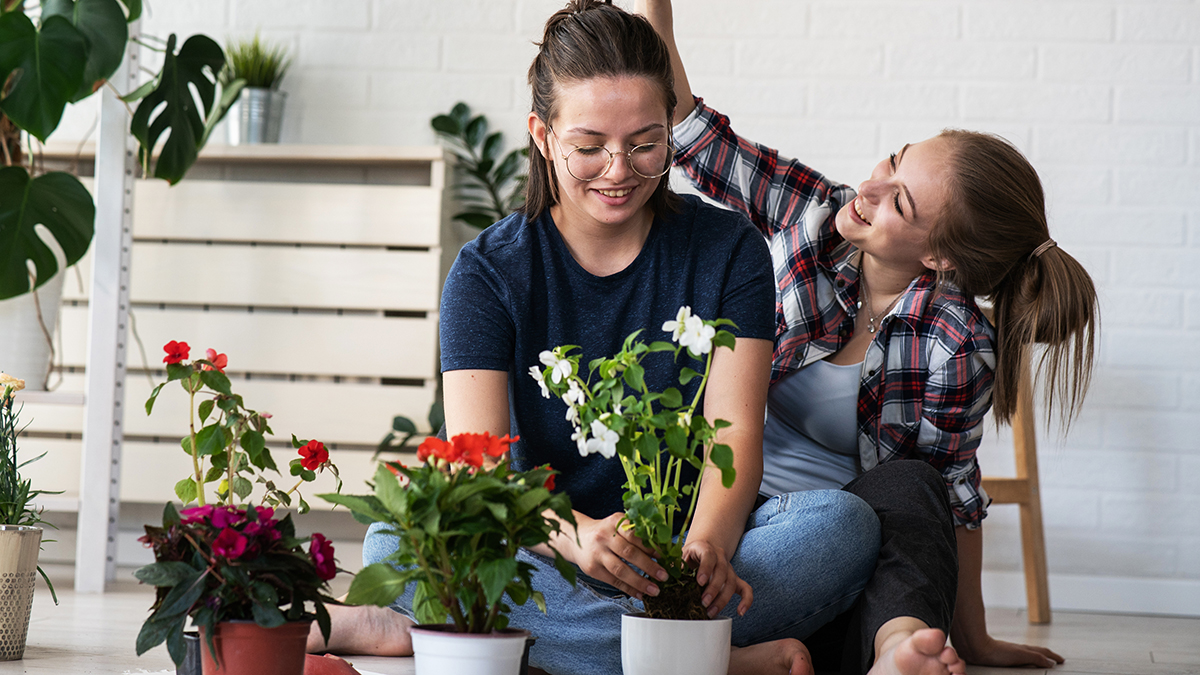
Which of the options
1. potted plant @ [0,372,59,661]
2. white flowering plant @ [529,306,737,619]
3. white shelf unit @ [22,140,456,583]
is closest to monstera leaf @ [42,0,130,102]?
white shelf unit @ [22,140,456,583]

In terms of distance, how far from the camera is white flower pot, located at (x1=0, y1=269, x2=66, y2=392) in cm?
244

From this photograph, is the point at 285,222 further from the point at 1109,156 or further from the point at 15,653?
the point at 1109,156

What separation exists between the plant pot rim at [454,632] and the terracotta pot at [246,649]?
0.11 metres

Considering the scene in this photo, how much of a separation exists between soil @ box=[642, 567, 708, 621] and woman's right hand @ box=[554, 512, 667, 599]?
14mm

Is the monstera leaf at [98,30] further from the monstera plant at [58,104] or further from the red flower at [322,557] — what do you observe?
the red flower at [322,557]

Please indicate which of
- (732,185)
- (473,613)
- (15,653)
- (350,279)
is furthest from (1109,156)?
(15,653)

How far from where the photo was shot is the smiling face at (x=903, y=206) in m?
1.69

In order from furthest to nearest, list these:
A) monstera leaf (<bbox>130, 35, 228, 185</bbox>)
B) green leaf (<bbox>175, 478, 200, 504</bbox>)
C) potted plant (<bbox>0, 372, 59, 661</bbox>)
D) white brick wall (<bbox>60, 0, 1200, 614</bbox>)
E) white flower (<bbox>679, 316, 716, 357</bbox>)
→ 1. white brick wall (<bbox>60, 0, 1200, 614</bbox>)
2. monstera leaf (<bbox>130, 35, 228, 185</bbox>)
3. potted plant (<bbox>0, 372, 59, 661</bbox>)
4. green leaf (<bbox>175, 478, 200, 504</bbox>)
5. white flower (<bbox>679, 316, 716, 357</bbox>)

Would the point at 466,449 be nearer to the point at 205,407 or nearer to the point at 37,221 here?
the point at 205,407

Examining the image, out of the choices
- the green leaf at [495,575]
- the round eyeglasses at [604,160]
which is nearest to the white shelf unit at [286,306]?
the round eyeglasses at [604,160]

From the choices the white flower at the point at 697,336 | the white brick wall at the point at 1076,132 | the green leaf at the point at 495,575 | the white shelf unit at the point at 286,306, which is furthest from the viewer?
the white brick wall at the point at 1076,132

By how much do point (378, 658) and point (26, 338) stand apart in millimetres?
1426

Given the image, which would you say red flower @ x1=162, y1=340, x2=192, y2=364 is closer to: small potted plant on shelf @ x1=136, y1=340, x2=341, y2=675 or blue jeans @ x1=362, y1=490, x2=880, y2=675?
small potted plant on shelf @ x1=136, y1=340, x2=341, y2=675

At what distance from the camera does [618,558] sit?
116 centimetres
